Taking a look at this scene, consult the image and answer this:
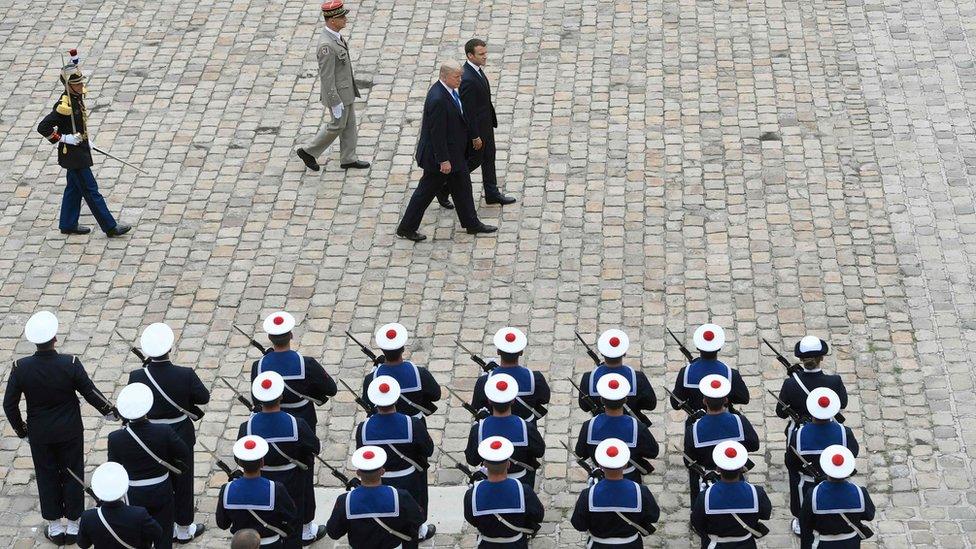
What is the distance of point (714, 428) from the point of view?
8.82 metres

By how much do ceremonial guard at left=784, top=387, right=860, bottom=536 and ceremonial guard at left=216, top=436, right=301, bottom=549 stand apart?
3076 mm

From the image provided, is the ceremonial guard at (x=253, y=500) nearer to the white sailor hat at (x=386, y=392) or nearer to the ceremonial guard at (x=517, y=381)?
the white sailor hat at (x=386, y=392)

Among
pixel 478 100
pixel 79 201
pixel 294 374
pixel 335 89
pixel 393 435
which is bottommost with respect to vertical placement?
pixel 79 201

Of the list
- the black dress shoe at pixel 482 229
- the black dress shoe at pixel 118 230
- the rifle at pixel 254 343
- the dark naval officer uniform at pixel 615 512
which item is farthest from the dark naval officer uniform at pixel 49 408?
the black dress shoe at pixel 482 229

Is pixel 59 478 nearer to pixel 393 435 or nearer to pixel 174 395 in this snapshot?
pixel 174 395

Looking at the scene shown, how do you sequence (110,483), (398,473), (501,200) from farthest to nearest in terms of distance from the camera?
1. (501,200)
2. (398,473)
3. (110,483)

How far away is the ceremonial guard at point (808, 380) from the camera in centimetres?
918

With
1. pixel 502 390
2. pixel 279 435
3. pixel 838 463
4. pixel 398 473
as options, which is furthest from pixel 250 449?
pixel 838 463

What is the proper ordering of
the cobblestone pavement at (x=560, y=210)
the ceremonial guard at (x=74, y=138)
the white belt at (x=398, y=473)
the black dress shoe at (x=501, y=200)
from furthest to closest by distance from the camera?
the black dress shoe at (x=501, y=200) → the ceremonial guard at (x=74, y=138) → the cobblestone pavement at (x=560, y=210) → the white belt at (x=398, y=473)

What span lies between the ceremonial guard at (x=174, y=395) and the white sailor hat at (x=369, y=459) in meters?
1.47

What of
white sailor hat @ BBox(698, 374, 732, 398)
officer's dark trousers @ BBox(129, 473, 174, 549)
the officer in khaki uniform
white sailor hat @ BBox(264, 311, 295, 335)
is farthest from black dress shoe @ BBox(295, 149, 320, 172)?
white sailor hat @ BBox(698, 374, 732, 398)

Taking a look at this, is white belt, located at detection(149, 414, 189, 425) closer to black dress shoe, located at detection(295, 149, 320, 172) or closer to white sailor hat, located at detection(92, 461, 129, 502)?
white sailor hat, located at detection(92, 461, 129, 502)

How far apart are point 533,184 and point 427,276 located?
166 cm

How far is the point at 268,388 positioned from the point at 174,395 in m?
0.73
